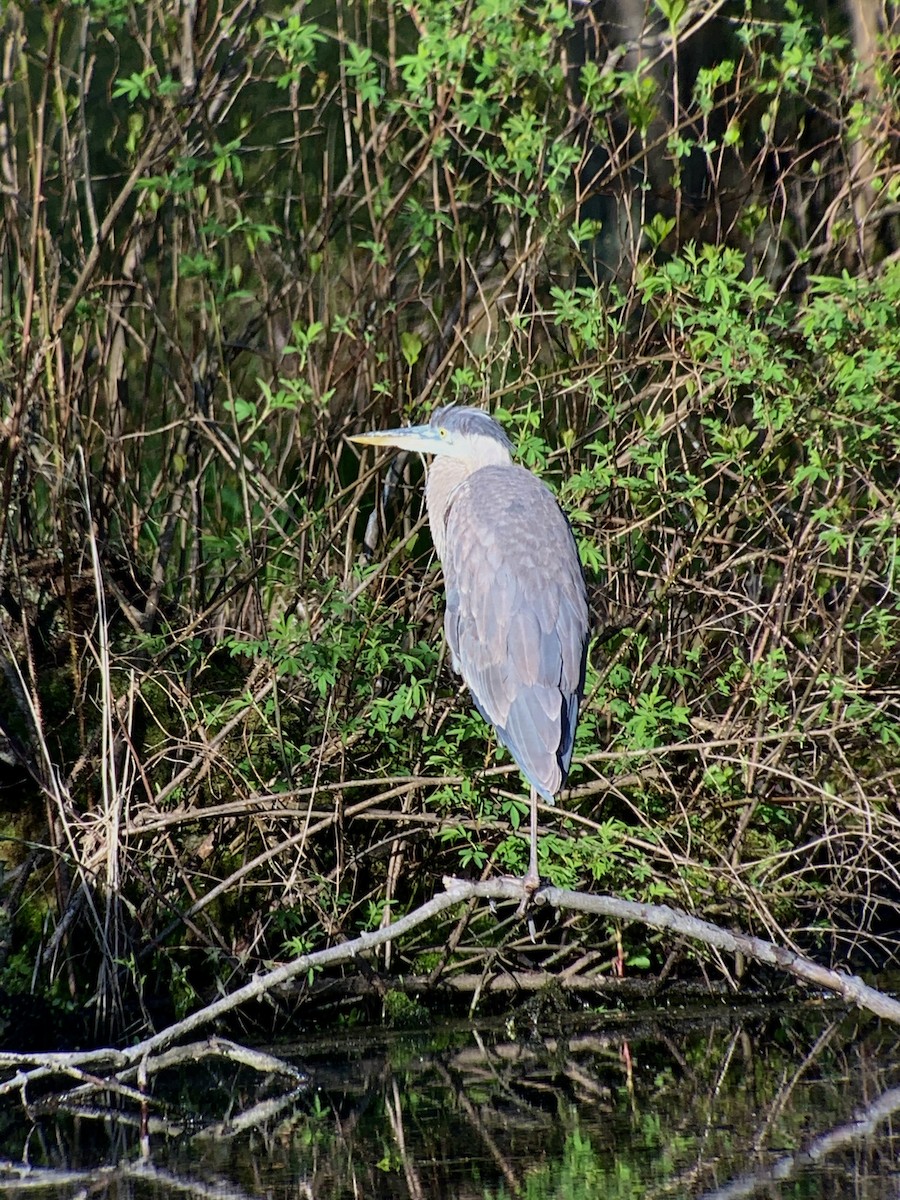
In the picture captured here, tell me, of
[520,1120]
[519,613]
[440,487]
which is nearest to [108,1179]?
[520,1120]

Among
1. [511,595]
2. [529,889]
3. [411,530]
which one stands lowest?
[529,889]

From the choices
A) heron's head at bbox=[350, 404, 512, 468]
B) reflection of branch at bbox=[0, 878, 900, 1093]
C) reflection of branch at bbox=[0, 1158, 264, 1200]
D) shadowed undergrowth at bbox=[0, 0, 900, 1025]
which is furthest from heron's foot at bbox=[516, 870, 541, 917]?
heron's head at bbox=[350, 404, 512, 468]

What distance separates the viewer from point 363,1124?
4.06 metres

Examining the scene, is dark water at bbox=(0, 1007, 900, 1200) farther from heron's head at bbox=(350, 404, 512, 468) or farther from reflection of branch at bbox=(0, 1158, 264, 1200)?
heron's head at bbox=(350, 404, 512, 468)

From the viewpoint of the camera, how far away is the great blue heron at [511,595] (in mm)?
4438

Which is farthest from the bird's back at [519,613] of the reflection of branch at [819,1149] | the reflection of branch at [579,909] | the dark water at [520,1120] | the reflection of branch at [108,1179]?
the reflection of branch at [108,1179]

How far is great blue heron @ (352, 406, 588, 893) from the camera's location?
444cm

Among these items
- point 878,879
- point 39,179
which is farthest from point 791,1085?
point 39,179

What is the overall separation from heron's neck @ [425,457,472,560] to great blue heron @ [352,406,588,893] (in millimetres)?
14

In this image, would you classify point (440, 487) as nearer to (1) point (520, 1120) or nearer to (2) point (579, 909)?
(2) point (579, 909)

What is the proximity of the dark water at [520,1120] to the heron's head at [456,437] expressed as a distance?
2046 millimetres

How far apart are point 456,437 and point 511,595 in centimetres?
68

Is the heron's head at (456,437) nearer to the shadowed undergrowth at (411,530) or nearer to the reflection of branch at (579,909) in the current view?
the shadowed undergrowth at (411,530)

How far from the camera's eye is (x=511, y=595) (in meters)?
4.73
